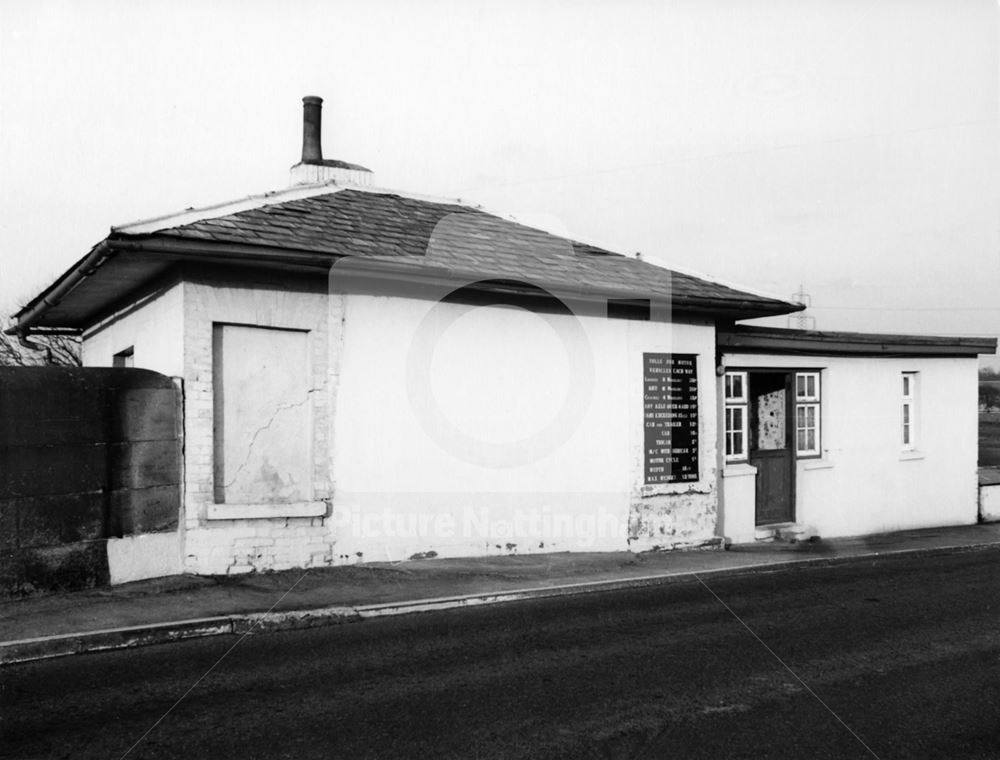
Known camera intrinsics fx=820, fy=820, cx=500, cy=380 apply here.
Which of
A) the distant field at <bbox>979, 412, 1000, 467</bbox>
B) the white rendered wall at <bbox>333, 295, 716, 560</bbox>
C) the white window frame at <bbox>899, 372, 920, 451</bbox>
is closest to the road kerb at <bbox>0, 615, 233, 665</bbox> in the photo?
the white rendered wall at <bbox>333, 295, 716, 560</bbox>

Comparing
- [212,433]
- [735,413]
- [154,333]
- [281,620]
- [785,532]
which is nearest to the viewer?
[281,620]

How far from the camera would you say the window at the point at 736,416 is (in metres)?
13.4

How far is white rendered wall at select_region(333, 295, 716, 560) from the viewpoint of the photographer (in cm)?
983

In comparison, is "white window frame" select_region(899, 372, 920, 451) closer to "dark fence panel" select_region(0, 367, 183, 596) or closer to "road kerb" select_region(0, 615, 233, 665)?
"dark fence panel" select_region(0, 367, 183, 596)

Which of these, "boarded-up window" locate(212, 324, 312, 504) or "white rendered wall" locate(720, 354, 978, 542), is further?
"white rendered wall" locate(720, 354, 978, 542)

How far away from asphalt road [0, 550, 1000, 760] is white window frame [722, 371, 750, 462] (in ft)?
18.3

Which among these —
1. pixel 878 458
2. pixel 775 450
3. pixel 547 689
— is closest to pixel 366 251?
pixel 547 689

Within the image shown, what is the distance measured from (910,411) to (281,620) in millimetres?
13049

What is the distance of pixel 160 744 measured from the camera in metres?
→ 4.43

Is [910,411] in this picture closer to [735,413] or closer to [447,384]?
[735,413]

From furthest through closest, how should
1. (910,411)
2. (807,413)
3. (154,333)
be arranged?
(910,411) < (807,413) < (154,333)

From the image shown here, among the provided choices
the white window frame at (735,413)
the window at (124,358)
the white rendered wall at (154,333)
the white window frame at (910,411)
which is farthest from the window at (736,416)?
the window at (124,358)

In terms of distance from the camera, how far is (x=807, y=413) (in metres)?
14.3

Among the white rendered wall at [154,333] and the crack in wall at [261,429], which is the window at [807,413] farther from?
the white rendered wall at [154,333]
